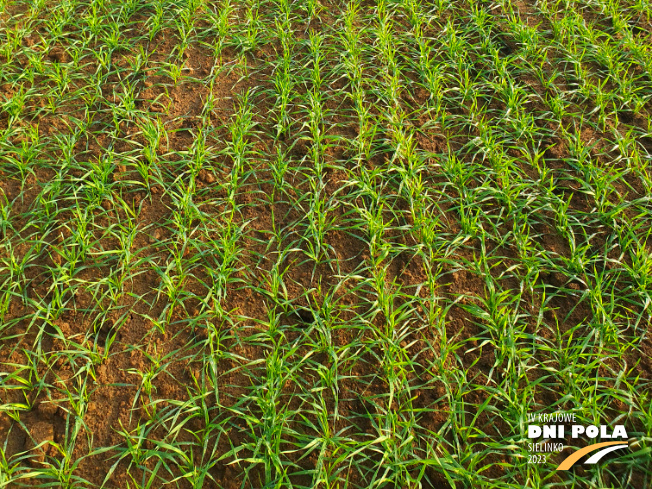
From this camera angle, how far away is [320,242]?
9.84ft

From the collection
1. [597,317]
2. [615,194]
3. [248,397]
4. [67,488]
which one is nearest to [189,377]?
[248,397]

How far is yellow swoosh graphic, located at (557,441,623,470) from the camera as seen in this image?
2236 mm

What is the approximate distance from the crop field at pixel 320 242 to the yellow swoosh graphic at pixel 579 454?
0.06 meters

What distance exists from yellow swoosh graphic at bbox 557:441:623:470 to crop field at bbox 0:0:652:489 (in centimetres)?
6

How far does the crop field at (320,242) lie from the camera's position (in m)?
2.31

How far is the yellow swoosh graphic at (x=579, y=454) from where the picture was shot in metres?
2.24

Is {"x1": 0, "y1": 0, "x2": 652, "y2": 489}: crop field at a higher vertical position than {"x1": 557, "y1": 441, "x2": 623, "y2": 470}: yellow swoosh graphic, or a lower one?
higher

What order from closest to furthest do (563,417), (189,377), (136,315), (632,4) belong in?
(563,417)
(189,377)
(136,315)
(632,4)

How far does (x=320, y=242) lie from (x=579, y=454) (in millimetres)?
1624

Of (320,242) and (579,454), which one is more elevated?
(320,242)

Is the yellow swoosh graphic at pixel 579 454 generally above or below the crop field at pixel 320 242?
below

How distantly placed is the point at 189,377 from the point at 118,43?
2.92 meters

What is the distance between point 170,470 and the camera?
2.22 meters

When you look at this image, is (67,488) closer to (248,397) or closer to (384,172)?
(248,397)
